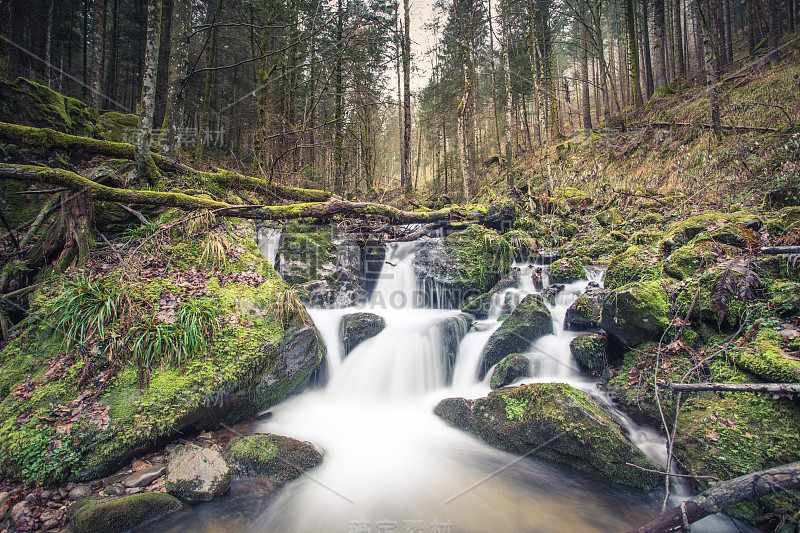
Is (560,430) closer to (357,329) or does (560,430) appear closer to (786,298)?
(786,298)

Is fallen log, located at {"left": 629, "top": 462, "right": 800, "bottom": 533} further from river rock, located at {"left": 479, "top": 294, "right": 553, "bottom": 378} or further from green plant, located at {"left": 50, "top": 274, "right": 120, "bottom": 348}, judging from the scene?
green plant, located at {"left": 50, "top": 274, "right": 120, "bottom": 348}

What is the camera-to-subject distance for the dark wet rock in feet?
15.3

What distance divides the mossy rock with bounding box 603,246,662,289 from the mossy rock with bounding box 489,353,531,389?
240 centimetres

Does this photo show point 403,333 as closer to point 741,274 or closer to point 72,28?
point 741,274

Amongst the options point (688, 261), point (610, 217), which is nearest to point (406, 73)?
point (610, 217)

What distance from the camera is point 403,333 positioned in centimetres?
677

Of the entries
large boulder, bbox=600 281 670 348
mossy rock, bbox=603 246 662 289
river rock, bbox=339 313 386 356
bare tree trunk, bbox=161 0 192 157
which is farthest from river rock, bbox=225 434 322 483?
bare tree trunk, bbox=161 0 192 157

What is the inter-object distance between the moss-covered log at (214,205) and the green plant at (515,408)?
19.5 ft

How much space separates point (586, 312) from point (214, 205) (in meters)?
7.46

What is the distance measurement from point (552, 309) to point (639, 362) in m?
2.61

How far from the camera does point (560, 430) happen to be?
3.85 meters

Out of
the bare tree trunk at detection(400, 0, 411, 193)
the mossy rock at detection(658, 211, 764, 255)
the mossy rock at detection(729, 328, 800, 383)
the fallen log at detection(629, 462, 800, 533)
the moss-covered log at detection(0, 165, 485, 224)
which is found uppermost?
the bare tree trunk at detection(400, 0, 411, 193)

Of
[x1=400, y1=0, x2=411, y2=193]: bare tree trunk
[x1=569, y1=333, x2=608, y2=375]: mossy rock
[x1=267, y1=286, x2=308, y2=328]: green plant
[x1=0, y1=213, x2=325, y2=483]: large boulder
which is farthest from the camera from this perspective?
[x1=400, y1=0, x2=411, y2=193]: bare tree trunk

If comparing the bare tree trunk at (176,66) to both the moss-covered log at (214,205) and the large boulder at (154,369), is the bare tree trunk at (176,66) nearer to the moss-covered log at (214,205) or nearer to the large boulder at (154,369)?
the moss-covered log at (214,205)
